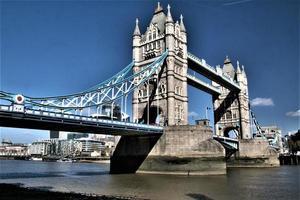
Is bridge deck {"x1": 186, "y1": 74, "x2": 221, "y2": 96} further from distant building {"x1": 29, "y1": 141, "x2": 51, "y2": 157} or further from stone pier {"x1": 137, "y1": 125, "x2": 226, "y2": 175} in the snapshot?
distant building {"x1": 29, "y1": 141, "x2": 51, "y2": 157}

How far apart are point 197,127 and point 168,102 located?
748 cm

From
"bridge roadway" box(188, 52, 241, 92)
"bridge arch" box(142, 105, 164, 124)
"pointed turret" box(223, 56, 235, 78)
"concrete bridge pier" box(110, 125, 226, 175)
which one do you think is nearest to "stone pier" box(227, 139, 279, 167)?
"bridge roadway" box(188, 52, 241, 92)

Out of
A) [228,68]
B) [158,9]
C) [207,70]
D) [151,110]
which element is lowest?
[151,110]

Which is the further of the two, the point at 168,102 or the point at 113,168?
the point at 168,102

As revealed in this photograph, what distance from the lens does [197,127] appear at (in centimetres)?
3450

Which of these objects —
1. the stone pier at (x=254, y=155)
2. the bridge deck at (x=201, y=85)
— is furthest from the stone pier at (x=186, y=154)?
the stone pier at (x=254, y=155)

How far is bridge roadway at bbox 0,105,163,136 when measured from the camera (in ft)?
77.5

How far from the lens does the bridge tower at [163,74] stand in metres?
41.7

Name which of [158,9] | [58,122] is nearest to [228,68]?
[158,9]

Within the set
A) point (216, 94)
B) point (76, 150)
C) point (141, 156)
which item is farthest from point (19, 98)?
point (76, 150)

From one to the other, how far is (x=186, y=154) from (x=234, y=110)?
126 ft

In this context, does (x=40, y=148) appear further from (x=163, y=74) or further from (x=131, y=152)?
(x=131, y=152)

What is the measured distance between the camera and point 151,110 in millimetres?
44438

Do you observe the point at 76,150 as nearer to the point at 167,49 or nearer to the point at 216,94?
the point at 216,94
